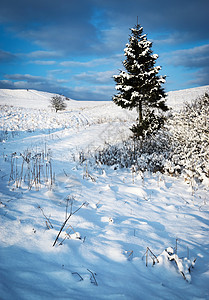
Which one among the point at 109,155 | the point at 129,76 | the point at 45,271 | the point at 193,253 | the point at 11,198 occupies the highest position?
the point at 129,76

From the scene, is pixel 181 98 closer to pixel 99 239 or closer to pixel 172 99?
pixel 172 99

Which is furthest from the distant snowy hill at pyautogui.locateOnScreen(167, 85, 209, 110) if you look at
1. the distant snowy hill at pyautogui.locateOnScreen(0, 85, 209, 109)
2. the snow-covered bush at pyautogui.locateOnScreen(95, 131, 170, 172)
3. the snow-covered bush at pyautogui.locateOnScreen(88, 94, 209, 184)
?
the snow-covered bush at pyautogui.locateOnScreen(88, 94, 209, 184)

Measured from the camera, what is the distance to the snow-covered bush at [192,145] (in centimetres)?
453

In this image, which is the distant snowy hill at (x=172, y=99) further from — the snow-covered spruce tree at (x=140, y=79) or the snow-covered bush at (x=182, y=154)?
the snow-covered bush at (x=182, y=154)

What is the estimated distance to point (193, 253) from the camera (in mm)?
2025

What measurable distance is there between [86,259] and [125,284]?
19.1 inches

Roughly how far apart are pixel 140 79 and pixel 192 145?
612 centimetres

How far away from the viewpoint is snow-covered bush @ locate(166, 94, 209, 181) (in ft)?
14.9

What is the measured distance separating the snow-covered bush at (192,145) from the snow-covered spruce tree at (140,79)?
339 centimetres

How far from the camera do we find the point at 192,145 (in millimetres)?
5535

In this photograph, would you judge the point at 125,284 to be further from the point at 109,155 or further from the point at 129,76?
the point at 129,76

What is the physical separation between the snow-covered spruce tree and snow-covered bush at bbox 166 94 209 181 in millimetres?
3388

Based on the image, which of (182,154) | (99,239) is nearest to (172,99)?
(182,154)

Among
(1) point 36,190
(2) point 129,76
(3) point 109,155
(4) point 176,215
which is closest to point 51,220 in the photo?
(1) point 36,190
